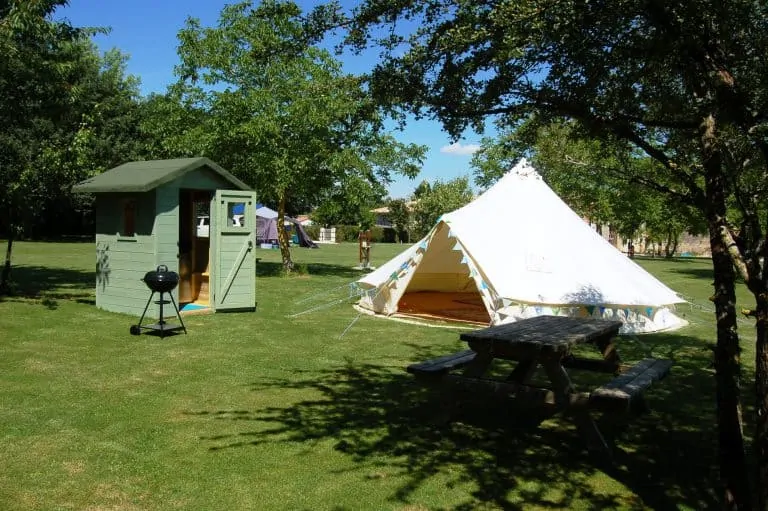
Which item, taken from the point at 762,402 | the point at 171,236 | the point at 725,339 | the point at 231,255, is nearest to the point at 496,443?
the point at 725,339

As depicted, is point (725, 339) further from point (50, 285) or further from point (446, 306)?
point (50, 285)

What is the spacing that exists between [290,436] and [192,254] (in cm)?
791

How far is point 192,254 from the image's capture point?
12375mm

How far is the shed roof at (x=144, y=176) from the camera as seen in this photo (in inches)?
404

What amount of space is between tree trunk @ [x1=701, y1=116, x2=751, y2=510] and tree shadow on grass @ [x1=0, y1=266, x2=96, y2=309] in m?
10.5

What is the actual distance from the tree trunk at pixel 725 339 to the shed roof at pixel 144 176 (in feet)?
27.4

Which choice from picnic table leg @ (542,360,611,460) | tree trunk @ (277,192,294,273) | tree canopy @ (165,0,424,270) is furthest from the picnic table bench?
tree trunk @ (277,192,294,273)

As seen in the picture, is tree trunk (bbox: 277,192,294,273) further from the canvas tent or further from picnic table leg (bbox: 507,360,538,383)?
picnic table leg (bbox: 507,360,538,383)

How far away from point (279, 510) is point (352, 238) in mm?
52343

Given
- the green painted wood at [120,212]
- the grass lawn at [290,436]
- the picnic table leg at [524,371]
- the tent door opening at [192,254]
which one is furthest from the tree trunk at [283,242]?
the picnic table leg at [524,371]

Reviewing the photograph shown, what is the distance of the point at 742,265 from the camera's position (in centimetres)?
343

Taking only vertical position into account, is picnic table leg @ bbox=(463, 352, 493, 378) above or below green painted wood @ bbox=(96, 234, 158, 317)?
below

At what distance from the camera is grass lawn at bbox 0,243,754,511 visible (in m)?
4.07

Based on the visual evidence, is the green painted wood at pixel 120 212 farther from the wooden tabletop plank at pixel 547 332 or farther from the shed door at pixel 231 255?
the wooden tabletop plank at pixel 547 332
